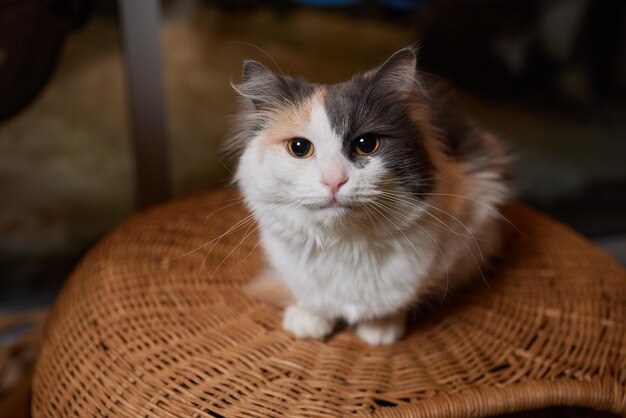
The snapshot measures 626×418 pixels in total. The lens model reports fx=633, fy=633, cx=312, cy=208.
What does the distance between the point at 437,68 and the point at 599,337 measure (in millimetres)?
1151

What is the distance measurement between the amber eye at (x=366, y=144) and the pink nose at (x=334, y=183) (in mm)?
71

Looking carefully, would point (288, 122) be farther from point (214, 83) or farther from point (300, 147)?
point (214, 83)

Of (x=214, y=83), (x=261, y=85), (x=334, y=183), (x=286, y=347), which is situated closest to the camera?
(x=334, y=183)

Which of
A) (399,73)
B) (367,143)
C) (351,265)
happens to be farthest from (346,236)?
(399,73)

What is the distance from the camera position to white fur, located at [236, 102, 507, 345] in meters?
0.93

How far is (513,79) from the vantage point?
2135mm

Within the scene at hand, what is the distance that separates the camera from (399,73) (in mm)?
975

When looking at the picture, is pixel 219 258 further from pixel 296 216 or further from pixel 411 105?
pixel 411 105

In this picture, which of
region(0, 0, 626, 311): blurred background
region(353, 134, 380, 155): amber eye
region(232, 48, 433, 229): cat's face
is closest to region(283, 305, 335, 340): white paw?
region(232, 48, 433, 229): cat's face

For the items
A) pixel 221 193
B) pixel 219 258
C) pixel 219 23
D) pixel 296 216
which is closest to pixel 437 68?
pixel 219 23

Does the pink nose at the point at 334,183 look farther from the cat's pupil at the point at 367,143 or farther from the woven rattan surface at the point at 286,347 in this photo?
the woven rattan surface at the point at 286,347

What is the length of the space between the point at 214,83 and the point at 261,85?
109cm

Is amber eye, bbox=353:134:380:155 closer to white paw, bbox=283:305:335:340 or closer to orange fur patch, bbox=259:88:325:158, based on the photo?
orange fur patch, bbox=259:88:325:158

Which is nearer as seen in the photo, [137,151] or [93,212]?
[137,151]
